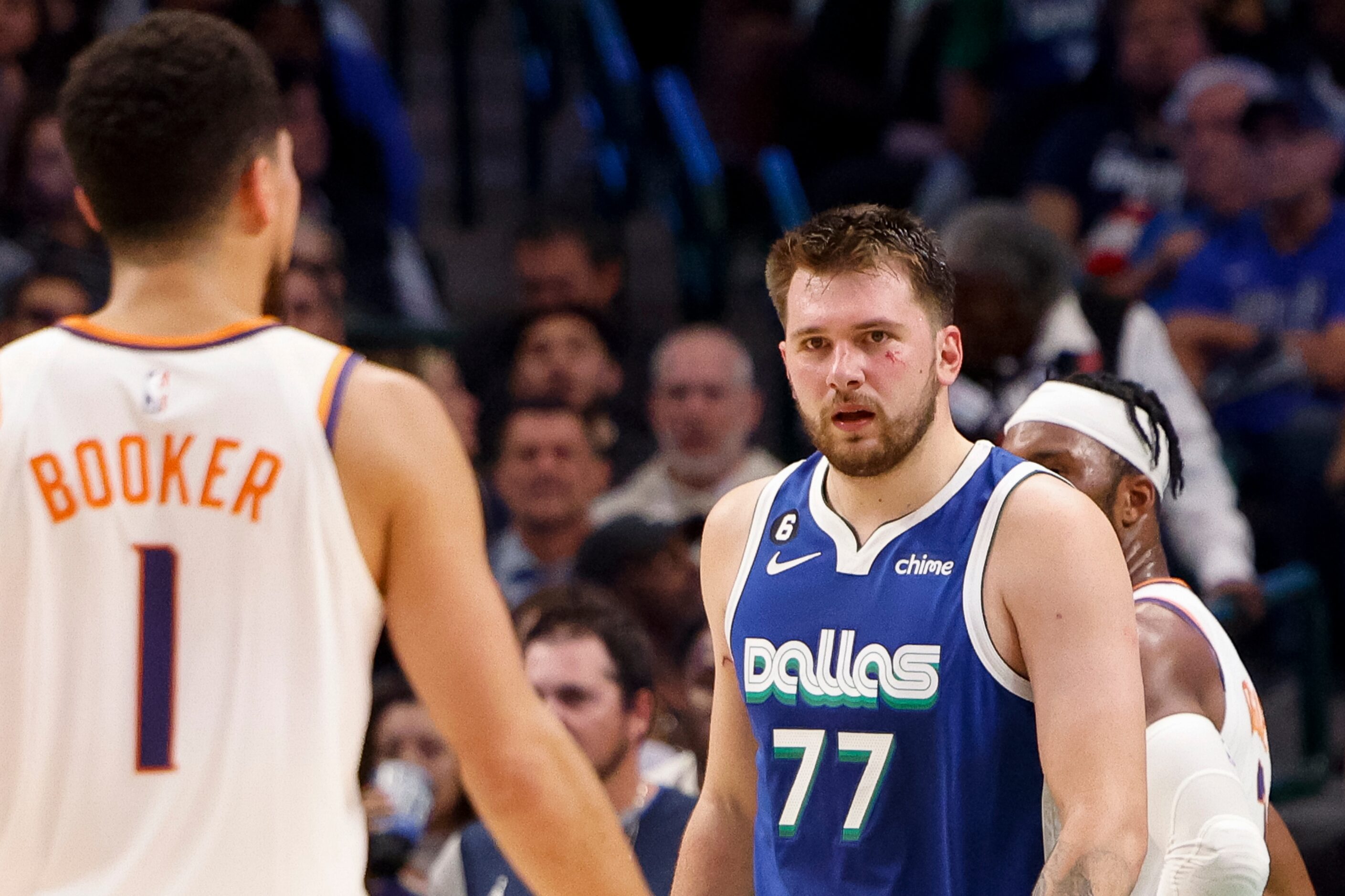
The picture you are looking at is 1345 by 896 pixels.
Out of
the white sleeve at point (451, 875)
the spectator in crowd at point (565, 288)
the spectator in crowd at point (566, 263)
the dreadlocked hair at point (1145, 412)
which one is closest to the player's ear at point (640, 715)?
the white sleeve at point (451, 875)

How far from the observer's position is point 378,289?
8.27 m

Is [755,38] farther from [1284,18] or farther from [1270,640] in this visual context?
[1270,640]

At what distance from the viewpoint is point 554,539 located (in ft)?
22.9

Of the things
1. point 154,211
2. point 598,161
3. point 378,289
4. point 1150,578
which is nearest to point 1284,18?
point 598,161

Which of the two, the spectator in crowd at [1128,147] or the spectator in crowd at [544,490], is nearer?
the spectator in crowd at [544,490]

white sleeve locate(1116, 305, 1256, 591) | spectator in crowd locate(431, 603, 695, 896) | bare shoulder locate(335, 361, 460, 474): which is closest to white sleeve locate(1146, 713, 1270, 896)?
bare shoulder locate(335, 361, 460, 474)

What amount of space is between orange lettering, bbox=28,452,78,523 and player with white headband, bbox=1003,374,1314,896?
1.54 metres

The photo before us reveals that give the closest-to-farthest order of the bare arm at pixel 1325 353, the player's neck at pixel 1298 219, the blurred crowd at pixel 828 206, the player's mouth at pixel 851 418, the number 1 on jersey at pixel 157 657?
the number 1 on jersey at pixel 157 657, the player's mouth at pixel 851 418, the blurred crowd at pixel 828 206, the bare arm at pixel 1325 353, the player's neck at pixel 1298 219

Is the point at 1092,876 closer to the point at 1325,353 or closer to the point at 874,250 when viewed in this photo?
the point at 874,250

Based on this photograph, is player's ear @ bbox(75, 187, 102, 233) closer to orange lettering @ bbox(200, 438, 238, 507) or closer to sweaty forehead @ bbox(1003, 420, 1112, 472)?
orange lettering @ bbox(200, 438, 238, 507)

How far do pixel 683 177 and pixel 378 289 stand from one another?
173cm

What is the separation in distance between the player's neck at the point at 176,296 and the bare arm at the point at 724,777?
107 cm

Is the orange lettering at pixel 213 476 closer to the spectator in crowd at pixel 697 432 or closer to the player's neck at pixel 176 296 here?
the player's neck at pixel 176 296

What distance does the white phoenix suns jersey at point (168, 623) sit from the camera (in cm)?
242
